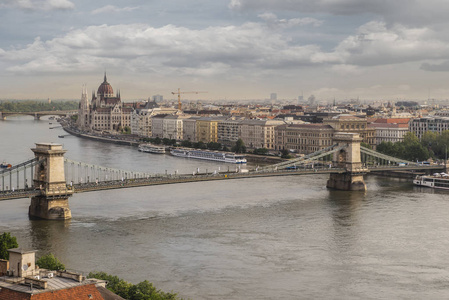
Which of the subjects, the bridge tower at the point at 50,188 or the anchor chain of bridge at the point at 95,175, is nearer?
the bridge tower at the point at 50,188

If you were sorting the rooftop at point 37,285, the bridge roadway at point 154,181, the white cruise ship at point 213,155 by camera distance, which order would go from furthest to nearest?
1. the white cruise ship at point 213,155
2. the bridge roadway at point 154,181
3. the rooftop at point 37,285

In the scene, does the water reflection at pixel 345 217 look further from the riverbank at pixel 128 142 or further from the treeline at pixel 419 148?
the riverbank at pixel 128 142

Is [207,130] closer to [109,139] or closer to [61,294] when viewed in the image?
[109,139]

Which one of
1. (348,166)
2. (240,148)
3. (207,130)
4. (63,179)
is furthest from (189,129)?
(63,179)

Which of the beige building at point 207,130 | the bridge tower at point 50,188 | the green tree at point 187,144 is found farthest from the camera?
the beige building at point 207,130

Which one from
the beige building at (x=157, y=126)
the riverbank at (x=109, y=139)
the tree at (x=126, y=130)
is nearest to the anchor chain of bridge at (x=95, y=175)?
the riverbank at (x=109, y=139)

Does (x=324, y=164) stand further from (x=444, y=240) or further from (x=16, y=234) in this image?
(x=16, y=234)
